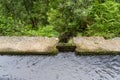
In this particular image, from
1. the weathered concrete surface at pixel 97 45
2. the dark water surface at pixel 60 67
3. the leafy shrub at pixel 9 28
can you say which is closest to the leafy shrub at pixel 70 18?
the leafy shrub at pixel 9 28

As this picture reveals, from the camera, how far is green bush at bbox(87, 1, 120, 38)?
188 inches

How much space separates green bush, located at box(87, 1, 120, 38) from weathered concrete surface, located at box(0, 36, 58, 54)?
46.5 inches

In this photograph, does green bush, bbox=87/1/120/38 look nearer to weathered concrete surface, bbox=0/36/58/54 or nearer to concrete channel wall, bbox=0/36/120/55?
concrete channel wall, bbox=0/36/120/55

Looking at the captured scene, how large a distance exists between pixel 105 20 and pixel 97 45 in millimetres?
1258

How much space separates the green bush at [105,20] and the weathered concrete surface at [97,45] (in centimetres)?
71

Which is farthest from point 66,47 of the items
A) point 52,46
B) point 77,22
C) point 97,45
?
point 77,22

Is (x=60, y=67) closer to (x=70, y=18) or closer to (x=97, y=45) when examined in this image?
(x=97, y=45)

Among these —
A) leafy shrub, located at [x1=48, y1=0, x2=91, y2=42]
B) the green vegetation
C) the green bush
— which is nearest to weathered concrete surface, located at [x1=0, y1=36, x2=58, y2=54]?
the green vegetation

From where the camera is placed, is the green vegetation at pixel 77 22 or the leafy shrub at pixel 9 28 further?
the leafy shrub at pixel 9 28

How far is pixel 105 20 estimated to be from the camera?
4.93 meters

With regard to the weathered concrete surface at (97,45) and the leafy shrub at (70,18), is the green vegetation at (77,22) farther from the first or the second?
the weathered concrete surface at (97,45)

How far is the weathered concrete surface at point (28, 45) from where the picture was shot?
362 centimetres

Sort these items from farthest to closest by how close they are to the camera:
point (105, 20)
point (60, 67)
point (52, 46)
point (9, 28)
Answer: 1. point (9, 28)
2. point (105, 20)
3. point (52, 46)
4. point (60, 67)

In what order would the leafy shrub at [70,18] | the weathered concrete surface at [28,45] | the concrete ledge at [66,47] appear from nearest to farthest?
1. the weathered concrete surface at [28,45]
2. the concrete ledge at [66,47]
3. the leafy shrub at [70,18]
